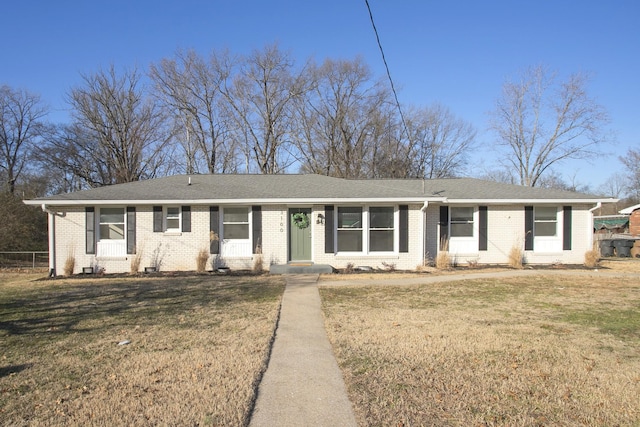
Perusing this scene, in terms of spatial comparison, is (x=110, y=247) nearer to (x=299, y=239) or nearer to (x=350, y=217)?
(x=299, y=239)

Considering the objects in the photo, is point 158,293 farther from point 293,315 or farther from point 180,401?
point 180,401

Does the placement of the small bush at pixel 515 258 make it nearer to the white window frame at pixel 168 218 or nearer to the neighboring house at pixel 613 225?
the white window frame at pixel 168 218

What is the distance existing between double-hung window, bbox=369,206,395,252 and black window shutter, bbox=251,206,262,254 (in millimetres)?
3866

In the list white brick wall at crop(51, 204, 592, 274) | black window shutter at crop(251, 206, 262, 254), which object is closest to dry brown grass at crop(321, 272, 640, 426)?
white brick wall at crop(51, 204, 592, 274)

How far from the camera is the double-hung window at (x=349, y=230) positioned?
14.7m

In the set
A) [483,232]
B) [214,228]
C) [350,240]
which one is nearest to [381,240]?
[350,240]

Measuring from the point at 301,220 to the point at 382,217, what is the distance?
9.40 ft

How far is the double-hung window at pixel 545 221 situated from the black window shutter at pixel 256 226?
10.3 metres

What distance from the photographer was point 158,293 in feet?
33.4

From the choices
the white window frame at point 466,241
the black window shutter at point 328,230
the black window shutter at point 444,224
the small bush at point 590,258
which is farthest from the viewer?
the white window frame at point 466,241

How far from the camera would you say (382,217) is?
581 inches

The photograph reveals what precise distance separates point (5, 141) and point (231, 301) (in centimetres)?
3834

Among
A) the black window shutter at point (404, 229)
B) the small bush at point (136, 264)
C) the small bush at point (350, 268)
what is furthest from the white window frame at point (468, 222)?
the small bush at point (136, 264)

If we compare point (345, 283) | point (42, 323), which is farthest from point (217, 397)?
point (345, 283)
